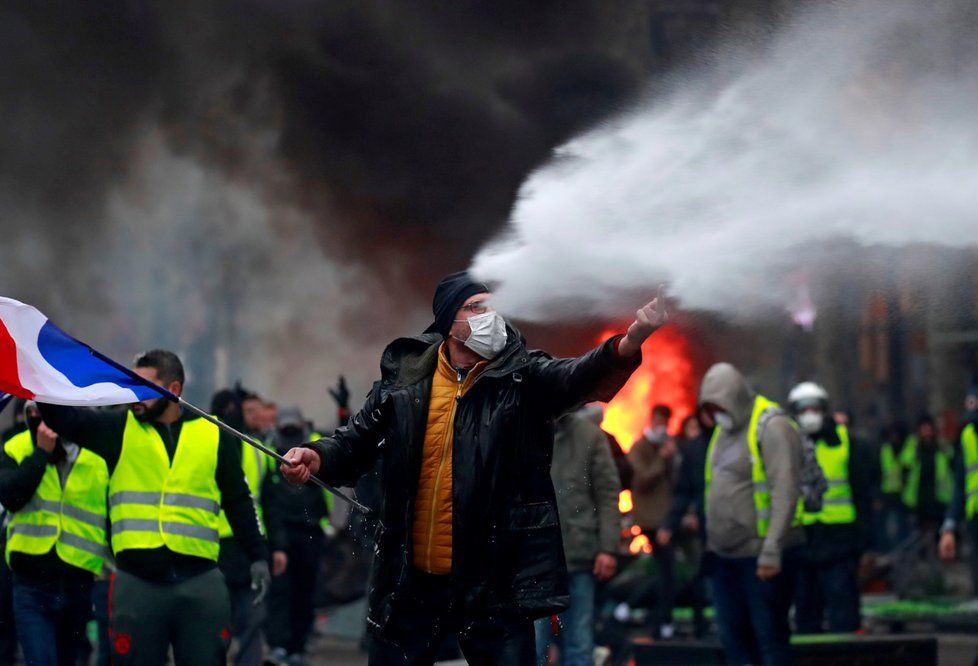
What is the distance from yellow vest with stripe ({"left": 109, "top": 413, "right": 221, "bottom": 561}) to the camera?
228 inches

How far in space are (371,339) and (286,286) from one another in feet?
3.69

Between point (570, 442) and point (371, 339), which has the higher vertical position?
point (371, 339)

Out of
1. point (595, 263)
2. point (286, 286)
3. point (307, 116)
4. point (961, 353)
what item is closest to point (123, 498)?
point (595, 263)

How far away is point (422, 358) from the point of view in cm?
512

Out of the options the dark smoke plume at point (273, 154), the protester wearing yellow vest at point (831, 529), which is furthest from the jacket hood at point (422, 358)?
the dark smoke plume at point (273, 154)

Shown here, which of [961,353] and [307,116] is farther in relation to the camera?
[961,353]

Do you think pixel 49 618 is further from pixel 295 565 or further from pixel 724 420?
pixel 295 565

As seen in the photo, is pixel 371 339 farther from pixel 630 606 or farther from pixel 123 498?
pixel 123 498

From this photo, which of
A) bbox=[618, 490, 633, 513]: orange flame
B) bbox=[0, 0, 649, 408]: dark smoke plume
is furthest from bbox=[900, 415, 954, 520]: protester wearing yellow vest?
bbox=[618, 490, 633, 513]: orange flame

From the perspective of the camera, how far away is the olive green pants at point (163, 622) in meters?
5.72

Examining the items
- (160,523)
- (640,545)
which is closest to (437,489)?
(160,523)

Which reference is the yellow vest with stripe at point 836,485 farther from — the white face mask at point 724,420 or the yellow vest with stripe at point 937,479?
the yellow vest with stripe at point 937,479

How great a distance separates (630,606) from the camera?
12.0 metres

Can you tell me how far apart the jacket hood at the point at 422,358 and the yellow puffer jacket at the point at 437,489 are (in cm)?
9
